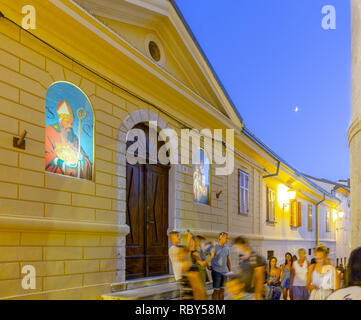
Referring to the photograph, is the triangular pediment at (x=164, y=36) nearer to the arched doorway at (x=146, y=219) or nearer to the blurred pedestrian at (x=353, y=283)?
the arched doorway at (x=146, y=219)

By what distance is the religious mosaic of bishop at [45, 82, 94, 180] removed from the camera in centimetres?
705

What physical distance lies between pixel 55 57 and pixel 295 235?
60.8 feet

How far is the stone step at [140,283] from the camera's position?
26.9ft

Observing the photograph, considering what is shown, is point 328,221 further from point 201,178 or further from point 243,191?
point 201,178

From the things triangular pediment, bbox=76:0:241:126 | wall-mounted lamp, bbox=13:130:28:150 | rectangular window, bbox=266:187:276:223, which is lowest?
rectangular window, bbox=266:187:276:223

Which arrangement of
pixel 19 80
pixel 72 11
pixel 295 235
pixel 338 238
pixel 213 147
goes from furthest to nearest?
1. pixel 338 238
2. pixel 295 235
3. pixel 213 147
4. pixel 72 11
5. pixel 19 80

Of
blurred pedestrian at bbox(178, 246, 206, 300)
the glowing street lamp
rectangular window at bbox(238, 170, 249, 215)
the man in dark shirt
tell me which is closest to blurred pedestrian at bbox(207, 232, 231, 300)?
the man in dark shirt

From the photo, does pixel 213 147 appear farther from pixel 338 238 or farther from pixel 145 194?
pixel 338 238

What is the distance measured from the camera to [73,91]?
7.57 meters

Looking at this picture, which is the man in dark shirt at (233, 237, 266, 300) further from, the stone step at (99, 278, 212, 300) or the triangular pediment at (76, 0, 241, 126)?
the triangular pediment at (76, 0, 241, 126)

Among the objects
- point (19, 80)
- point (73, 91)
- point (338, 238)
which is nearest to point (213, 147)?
point (73, 91)

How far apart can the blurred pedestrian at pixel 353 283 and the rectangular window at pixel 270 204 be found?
1534cm

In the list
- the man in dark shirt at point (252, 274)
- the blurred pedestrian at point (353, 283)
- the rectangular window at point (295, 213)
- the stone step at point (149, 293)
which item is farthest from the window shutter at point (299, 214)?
the blurred pedestrian at point (353, 283)

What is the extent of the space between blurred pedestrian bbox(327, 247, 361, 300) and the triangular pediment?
6335 mm
